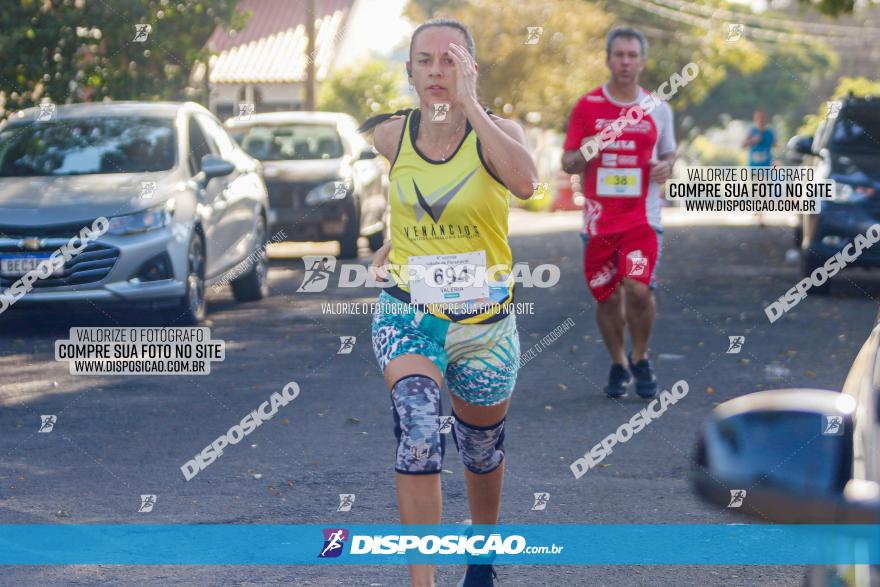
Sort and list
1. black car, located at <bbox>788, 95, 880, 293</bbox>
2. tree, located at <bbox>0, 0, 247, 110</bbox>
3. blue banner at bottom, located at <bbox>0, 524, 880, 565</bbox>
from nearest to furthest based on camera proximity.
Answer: blue banner at bottom, located at <bbox>0, 524, 880, 565</bbox>, black car, located at <bbox>788, 95, 880, 293</bbox>, tree, located at <bbox>0, 0, 247, 110</bbox>

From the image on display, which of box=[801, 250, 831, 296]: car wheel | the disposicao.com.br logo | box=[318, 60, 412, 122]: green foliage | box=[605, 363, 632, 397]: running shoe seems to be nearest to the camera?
the disposicao.com.br logo

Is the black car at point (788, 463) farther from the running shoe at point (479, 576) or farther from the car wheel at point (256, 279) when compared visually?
the car wheel at point (256, 279)

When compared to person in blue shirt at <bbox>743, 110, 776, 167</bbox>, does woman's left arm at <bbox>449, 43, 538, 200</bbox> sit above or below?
above

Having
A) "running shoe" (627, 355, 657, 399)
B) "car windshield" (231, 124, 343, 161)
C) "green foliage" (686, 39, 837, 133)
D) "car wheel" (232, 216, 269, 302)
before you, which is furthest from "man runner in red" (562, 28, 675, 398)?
"green foliage" (686, 39, 837, 133)

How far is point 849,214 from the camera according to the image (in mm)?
14219

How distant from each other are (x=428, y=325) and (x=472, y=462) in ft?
1.71

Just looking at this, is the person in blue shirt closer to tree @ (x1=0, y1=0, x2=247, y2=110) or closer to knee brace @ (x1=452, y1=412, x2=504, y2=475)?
tree @ (x1=0, y1=0, x2=247, y2=110)

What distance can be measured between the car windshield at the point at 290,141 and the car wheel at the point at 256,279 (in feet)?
14.7

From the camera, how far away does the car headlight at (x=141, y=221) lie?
11.0 m

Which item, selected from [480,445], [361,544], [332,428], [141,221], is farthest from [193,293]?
[480,445]

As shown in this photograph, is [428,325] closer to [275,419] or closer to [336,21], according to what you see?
[275,419]

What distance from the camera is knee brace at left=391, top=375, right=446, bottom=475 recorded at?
172 inches

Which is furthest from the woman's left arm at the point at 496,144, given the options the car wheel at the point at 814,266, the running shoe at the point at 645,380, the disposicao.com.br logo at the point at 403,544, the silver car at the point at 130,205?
the car wheel at the point at 814,266

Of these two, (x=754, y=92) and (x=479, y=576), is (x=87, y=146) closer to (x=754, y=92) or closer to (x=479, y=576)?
(x=479, y=576)
